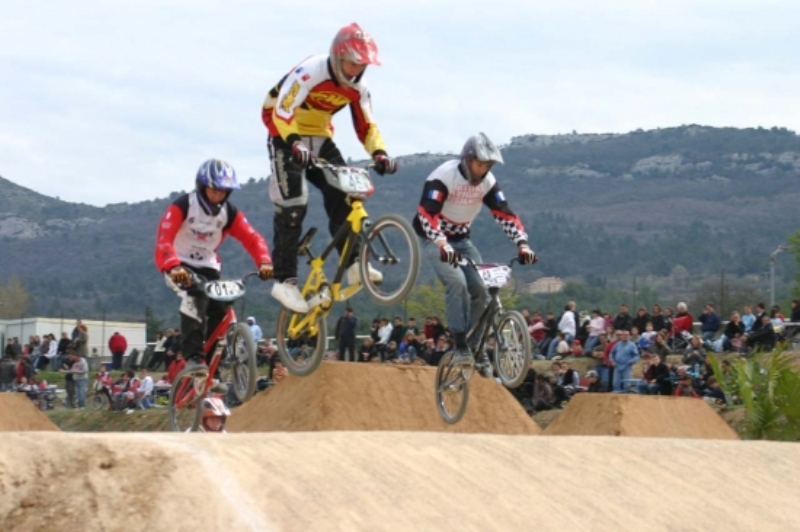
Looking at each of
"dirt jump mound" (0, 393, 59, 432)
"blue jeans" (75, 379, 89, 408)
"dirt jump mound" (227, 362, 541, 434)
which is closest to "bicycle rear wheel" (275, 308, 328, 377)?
"dirt jump mound" (227, 362, 541, 434)

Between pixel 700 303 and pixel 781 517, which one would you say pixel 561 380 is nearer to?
pixel 781 517

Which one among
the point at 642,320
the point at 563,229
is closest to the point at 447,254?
the point at 642,320

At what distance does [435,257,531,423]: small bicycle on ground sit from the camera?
46.3 ft

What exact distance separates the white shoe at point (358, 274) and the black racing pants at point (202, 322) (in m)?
1.41

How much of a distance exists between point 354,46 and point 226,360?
11.8 ft

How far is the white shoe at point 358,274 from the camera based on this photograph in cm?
1330

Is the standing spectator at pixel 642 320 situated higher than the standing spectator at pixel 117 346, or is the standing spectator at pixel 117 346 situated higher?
the standing spectator at pixel 642 320

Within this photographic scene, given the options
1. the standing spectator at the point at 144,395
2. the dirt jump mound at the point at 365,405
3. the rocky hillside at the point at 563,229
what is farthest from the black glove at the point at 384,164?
the rocky hillside at the point at 563,229

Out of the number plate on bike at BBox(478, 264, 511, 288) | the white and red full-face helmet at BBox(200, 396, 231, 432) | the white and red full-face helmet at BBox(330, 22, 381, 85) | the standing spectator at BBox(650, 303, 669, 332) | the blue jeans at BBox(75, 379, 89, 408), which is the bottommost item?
the blue jeans at BBox(75, 379, 89, 408)

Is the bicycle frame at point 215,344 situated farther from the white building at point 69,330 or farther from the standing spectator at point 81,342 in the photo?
the white building at point 69,330

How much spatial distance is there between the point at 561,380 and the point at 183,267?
13062 mm

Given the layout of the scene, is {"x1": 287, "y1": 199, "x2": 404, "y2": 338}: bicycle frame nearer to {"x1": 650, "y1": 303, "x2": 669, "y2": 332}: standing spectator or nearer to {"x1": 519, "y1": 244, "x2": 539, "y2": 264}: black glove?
{"x1": 519, "y1": 244, "x2": 539, "y2": 264}: black glove

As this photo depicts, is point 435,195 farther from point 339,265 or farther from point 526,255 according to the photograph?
point 339,265

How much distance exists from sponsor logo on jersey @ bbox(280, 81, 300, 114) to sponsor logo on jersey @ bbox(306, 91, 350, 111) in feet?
0.72
